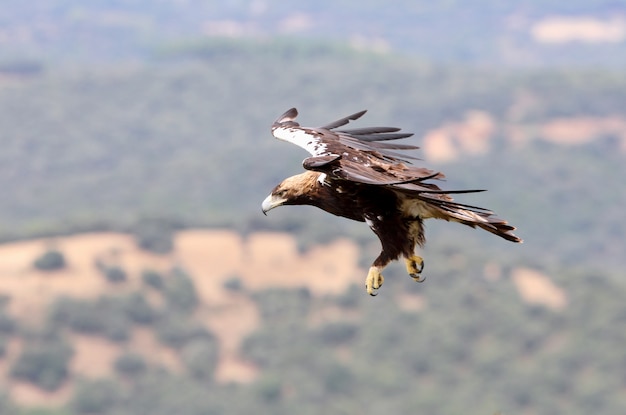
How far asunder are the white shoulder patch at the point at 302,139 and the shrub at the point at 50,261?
4217 cm

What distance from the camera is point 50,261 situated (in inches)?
2140

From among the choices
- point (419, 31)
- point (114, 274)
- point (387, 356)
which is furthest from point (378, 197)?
point (419, 31)

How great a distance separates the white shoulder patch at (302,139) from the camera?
39.3 feet

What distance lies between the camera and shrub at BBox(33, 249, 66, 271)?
54281 millimetres

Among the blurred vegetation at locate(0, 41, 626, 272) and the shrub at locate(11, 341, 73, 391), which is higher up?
the blurred vegetation at locate(0, 41, 626, 272)

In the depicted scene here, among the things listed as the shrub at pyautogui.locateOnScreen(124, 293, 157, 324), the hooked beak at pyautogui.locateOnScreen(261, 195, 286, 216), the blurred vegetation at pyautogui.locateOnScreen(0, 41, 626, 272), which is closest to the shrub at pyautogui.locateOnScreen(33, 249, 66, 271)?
the shrub at pyautogui.locateOnScreen(124, 293, 157, 324)

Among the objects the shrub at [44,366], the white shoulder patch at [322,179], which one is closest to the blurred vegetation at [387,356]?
the shrub at [44,366]

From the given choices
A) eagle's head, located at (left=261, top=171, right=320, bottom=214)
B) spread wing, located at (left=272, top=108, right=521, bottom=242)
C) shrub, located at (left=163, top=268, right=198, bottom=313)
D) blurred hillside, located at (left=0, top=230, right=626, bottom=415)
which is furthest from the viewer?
shrub, located at (left=163, top=268, right=198, bottom=313)

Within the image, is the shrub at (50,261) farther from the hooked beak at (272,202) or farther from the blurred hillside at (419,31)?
the blurred hillside at (419,31)

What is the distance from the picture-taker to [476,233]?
9031 centimetres

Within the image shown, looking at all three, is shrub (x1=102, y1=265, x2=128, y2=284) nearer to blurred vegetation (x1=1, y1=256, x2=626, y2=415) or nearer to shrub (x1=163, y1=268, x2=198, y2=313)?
blurred vegetation (x1=1, y1=256, x2=626, y2=415)

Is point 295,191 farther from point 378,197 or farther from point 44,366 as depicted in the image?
point 44,366

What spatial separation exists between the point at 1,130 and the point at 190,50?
93.0ft

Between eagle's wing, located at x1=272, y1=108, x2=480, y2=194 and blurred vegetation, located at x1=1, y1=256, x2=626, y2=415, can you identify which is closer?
eagle's wing, located at x1=272, y1=108, x2=480, y2=194
